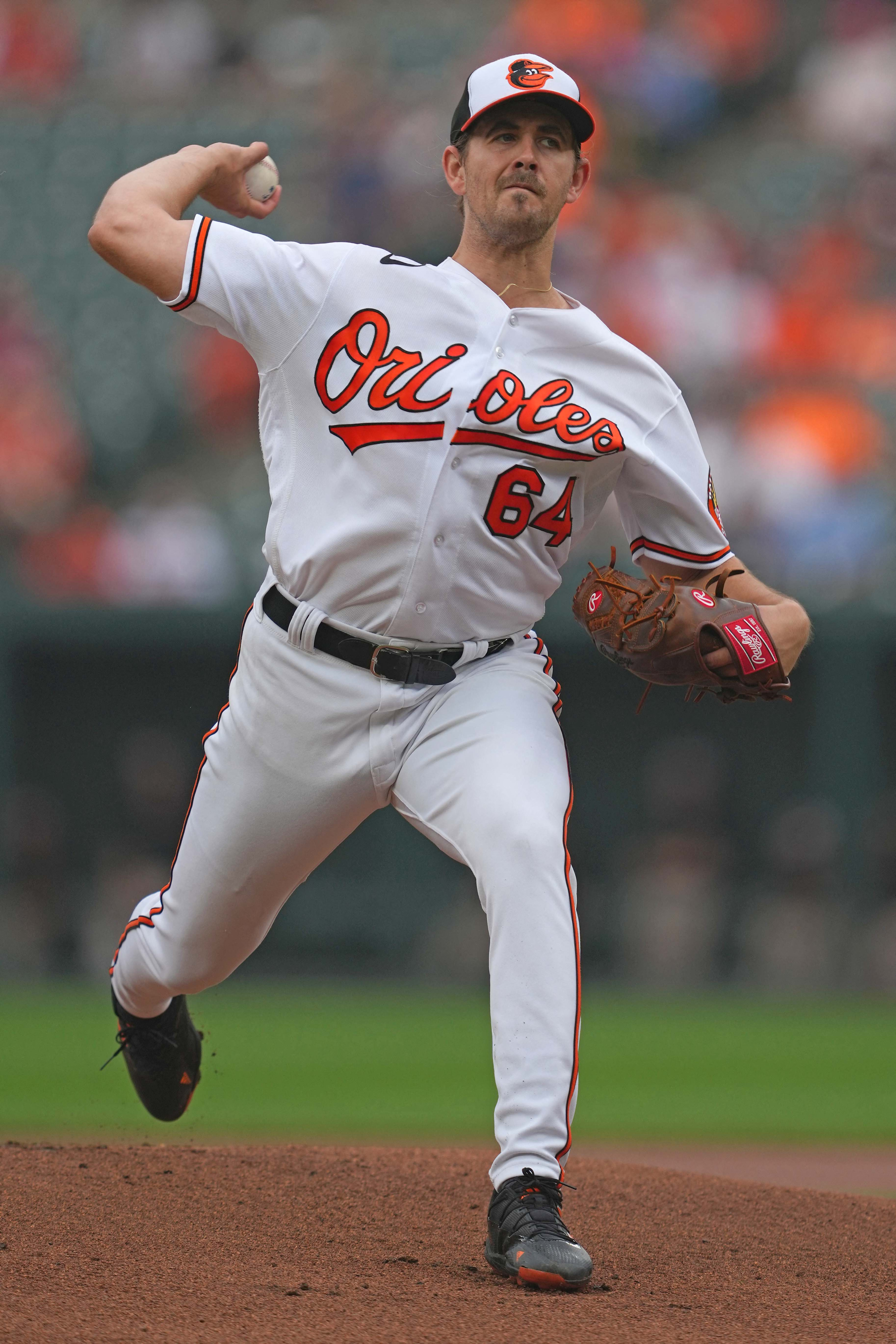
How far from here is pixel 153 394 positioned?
34.1ft

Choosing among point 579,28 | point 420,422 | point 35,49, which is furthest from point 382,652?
point 35,49

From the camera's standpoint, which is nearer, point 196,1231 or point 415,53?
point 196,1231

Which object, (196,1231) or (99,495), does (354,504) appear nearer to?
(196,1231)

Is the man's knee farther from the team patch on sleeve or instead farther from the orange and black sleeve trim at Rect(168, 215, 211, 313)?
the orange and black sleeve trim at Rect(168, 215, 211, 313)

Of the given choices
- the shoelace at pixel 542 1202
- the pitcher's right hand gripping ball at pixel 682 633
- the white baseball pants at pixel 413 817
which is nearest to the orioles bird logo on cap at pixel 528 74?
the pitcher's right hand gripping ball at pixel 682 633

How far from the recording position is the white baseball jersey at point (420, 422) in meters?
2.74

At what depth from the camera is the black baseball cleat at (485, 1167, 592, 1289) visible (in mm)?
2420

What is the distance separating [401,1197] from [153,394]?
7781mm

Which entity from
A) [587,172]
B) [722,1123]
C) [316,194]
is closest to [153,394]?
[316,194]

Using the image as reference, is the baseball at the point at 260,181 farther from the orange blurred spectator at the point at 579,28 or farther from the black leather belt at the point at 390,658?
the orange blurred spectator at the point at 579,28

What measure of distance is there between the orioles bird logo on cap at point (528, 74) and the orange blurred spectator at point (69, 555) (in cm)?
661

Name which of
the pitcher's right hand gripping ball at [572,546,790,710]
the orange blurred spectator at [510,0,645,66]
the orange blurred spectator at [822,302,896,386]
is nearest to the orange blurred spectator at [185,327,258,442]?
the orange blurred spectator at [510,0,645,66]

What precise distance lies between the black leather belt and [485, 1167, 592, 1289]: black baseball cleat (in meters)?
0.80

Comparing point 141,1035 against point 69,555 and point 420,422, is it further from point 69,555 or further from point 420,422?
point 69,555
